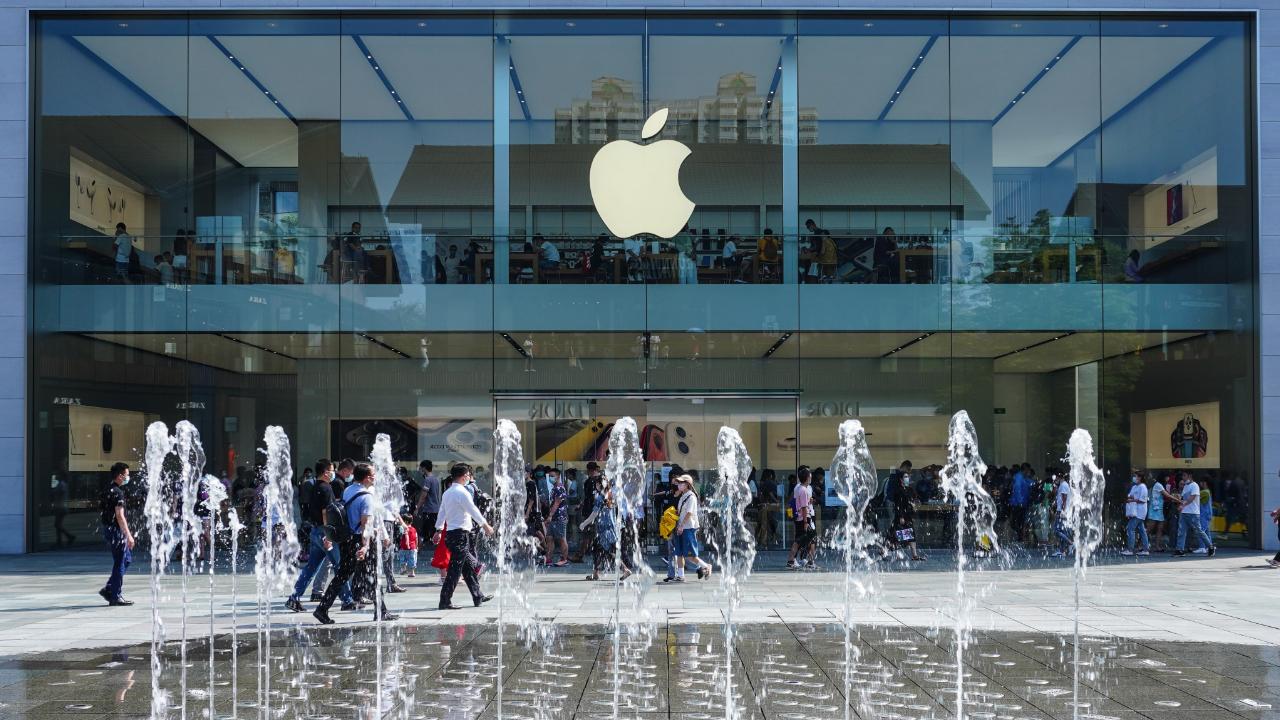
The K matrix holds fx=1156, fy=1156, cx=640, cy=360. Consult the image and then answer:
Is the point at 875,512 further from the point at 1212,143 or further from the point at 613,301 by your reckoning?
the point at 1212,143

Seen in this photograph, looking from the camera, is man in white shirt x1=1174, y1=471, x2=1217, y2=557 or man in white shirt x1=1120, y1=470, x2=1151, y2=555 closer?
man in white shirt x1=1174, y1=471, x2=1217, y2=557

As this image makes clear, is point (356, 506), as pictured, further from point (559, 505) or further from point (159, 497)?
point (159, 497)

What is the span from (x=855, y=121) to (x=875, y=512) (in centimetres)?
735

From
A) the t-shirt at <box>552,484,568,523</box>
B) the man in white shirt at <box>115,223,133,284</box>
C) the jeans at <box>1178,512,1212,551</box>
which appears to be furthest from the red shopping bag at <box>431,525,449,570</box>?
the jeans at <box>1178,512,1212,551</box>

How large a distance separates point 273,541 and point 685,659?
875 cm

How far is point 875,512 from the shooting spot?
2111 centimetres

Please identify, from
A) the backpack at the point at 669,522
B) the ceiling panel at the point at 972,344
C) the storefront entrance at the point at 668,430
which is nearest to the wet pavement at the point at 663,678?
the backpack at the point at 669,522

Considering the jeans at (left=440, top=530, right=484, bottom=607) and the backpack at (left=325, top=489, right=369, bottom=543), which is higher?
the backpack at (left=325, top=489, right=369, bottom=543)

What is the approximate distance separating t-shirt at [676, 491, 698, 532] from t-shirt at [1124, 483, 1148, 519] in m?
9.23

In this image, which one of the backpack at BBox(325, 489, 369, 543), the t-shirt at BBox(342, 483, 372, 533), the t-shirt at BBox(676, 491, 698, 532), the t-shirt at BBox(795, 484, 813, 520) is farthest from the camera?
the t-shirt at BBox(795, 484, 813, 520)

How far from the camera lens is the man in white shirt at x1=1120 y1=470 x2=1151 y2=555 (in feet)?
67.5

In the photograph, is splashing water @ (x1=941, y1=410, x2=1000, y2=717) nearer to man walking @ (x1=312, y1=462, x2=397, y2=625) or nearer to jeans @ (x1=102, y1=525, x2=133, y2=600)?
man walking @ (x1=312, y1=462, x2=397, y2=625)

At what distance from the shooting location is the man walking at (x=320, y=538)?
1236cm

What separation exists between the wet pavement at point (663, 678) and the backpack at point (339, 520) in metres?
1.03
